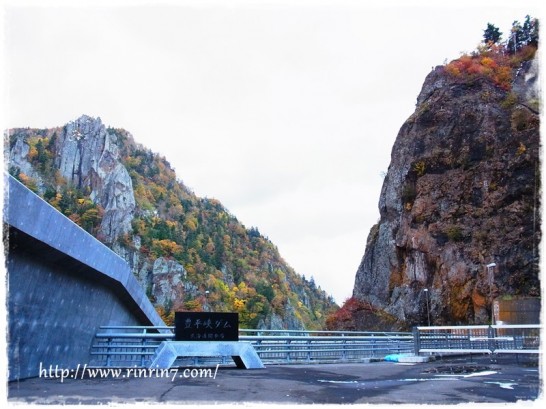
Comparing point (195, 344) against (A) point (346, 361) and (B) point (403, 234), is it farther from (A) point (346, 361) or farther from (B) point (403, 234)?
(B) point (403, 234)

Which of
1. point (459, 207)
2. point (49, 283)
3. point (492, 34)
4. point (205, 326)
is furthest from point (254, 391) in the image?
point (492, 34)

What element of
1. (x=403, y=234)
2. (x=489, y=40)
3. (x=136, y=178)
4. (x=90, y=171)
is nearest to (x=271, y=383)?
(x=403, y=234)

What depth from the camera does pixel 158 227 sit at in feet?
456

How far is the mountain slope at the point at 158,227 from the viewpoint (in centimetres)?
12106

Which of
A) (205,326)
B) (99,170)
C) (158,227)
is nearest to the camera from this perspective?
(205,326)

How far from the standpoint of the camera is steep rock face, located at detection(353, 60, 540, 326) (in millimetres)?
40875

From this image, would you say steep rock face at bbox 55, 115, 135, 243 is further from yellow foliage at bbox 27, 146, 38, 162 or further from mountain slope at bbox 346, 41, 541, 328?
mountain slope at bbox 346, 41, 541, 328

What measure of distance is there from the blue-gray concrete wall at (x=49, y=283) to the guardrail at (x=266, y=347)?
21.5 inches

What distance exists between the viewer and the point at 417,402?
6.35m

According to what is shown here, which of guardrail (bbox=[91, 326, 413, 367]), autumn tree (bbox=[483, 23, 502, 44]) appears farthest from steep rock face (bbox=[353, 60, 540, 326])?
guardrail (bbox=[91, 326, 413, 367])

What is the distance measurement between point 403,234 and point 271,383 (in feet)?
132

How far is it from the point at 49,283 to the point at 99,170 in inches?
5351

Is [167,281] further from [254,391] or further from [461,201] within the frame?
[254,391]

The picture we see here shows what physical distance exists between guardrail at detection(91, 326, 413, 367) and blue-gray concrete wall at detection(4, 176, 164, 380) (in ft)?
1.79
